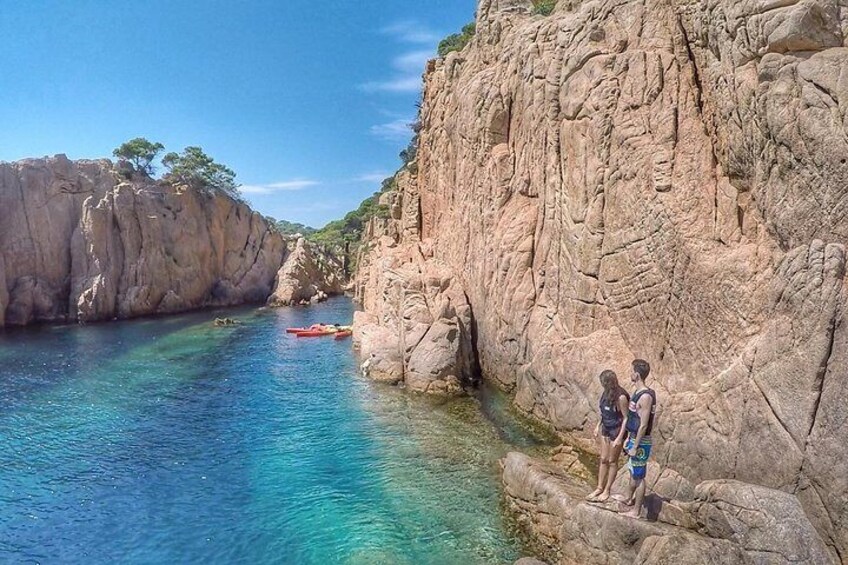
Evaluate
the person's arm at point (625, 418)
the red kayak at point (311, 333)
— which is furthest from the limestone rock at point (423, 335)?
the person's arm at point (625, 418)

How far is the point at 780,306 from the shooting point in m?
10.7

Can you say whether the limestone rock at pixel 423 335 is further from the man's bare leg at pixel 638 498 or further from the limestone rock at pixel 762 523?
the limestone rock at pixel 762 523

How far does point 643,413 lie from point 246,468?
40.1 ft

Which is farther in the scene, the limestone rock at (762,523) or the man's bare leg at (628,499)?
the man's bare leg at (628,499)

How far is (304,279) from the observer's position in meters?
64.8

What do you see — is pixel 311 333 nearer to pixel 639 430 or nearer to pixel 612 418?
pixel 612 418

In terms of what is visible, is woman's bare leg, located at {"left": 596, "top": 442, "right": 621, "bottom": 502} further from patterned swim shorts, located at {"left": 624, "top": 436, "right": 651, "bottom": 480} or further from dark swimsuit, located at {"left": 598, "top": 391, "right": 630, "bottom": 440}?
patterned swim shorts, located at {"left": 624, "top": 436, "right": 651, "bottom": 480}

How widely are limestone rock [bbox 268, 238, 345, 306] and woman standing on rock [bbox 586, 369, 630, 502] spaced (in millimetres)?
53594

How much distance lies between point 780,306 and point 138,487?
1687 cm

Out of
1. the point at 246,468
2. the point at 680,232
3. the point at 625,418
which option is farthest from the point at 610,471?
the point at 246,468

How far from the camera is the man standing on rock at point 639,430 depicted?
9516 millimetres

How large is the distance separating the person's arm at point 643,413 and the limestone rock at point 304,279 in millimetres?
54702

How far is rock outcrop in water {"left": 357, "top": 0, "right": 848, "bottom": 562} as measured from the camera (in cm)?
1002

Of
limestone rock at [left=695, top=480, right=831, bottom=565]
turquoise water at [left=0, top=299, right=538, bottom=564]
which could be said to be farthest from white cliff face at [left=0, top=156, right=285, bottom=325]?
limestone rock at [left=695, top=480, right=831, bottom=565]
